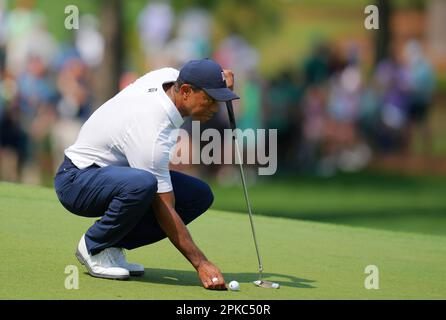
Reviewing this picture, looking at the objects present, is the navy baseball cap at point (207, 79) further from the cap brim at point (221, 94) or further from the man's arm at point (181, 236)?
Result: the man's arm at point (181, 236)

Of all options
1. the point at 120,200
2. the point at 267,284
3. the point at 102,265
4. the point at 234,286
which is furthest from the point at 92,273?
the point at 267,284

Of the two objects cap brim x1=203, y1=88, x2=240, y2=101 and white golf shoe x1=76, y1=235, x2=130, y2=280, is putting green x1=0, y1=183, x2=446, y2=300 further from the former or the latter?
cap brim x1=203, y1=88, x2=240, y2=101

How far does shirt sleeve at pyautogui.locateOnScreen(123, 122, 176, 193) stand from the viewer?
717 cm

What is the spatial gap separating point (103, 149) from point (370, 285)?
1888mm

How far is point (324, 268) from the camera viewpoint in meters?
8.35

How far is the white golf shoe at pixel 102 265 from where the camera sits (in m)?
7.49

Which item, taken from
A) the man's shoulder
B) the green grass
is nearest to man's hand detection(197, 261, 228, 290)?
the man's shoulder

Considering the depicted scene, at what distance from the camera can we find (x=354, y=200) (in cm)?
1978

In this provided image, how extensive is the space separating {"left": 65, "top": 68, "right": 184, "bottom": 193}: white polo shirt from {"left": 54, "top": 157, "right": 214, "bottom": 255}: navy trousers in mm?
79

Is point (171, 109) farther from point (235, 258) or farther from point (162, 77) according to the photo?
point (235, 258)

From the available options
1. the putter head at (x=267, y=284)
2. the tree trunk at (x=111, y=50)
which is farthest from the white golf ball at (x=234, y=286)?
the tree trunk at (x=111, y=50)

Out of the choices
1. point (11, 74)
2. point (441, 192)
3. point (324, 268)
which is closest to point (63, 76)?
point (11, 74)

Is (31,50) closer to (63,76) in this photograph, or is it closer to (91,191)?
(63,76)

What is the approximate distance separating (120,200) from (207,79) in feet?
2.94
